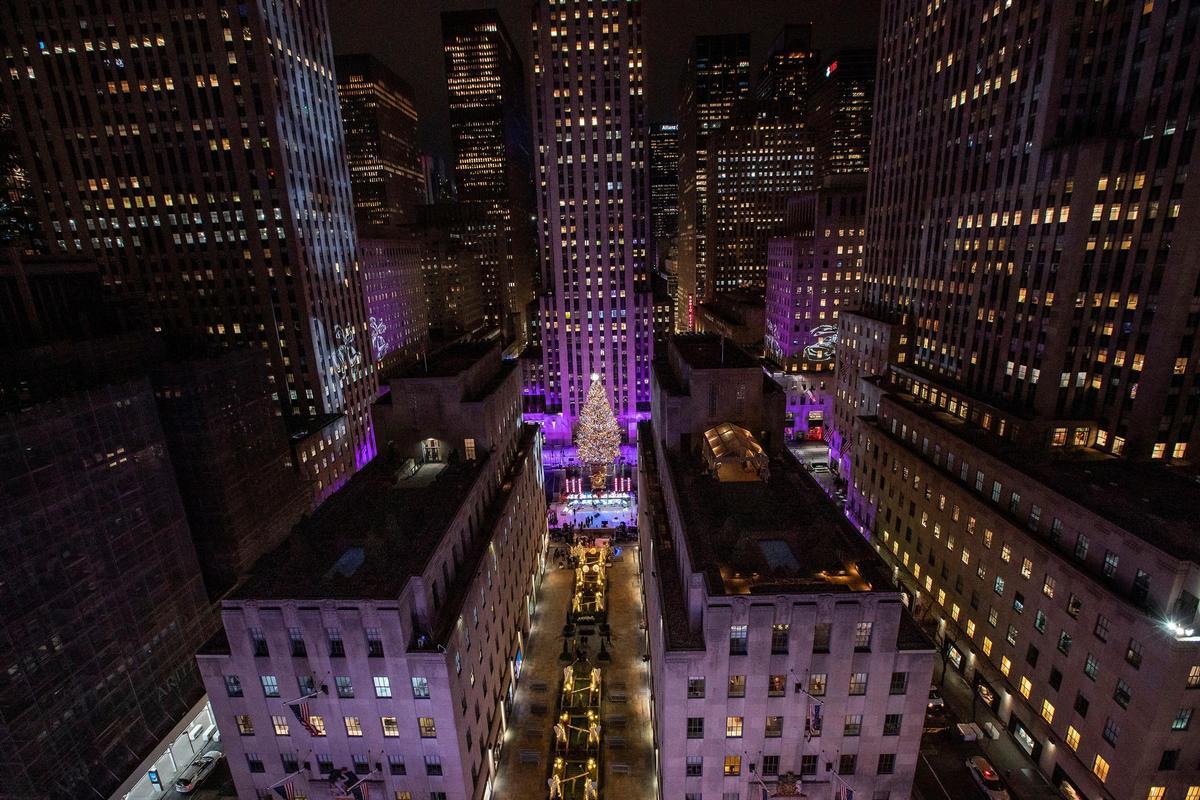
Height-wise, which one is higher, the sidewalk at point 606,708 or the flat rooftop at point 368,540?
the flat rooftop at point 368,540

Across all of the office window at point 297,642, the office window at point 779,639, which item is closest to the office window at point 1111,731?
the office window at point 779,639

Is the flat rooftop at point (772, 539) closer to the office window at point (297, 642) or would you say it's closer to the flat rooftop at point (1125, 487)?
the flat rooftop at point (1125, 487)

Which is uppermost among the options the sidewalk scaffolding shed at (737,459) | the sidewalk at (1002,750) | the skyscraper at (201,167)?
the skyscraper at (201,167)

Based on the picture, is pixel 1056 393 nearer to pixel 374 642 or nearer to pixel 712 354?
pixel 712 354

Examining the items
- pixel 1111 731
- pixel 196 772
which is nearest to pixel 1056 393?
pixel 1111 731

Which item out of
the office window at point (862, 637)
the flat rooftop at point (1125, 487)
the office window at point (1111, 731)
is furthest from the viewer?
the flat rooftop at point (1125, 487)

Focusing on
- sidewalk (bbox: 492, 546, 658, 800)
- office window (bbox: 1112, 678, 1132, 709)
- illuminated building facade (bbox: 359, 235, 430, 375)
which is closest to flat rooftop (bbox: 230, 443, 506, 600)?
sidewalk (bbox: 492, 546, 658, 800)
